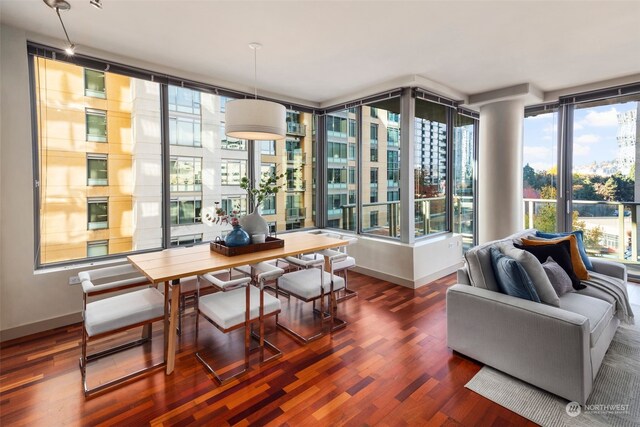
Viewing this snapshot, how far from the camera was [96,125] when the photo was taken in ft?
10.7

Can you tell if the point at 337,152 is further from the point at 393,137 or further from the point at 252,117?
the point at 252,117

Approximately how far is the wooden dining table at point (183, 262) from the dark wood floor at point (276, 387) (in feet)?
1.16

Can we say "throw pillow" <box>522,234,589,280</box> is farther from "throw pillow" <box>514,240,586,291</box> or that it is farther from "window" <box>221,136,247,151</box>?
"window" <box>221,136,247,151</box>

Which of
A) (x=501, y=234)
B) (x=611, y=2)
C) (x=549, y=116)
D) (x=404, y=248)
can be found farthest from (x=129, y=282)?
(x=549, y=116)

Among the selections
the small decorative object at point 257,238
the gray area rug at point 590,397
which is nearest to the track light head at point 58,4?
the small decorative object at point 257,238

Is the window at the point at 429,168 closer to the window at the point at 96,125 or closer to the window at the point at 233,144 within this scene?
the window at the point at 233,144

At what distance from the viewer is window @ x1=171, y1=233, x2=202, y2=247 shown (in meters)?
3.84

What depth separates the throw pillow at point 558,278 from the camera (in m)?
2.47

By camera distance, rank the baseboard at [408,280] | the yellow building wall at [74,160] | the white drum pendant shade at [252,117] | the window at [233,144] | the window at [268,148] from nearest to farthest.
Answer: the white drum pendant shade at [252,117]
the yellow building wall at [74,160]
the baseboard at [408,280]
the window at [233,144]
the window at [268,148]

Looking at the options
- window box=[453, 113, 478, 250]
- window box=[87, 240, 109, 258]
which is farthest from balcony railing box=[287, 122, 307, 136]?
window box=[87, 240, 109, 258]

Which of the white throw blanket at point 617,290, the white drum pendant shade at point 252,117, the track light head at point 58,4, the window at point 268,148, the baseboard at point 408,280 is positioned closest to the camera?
the track light head at point 58,4

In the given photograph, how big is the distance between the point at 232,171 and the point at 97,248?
1.79 m

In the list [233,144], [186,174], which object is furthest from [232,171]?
[186,174]

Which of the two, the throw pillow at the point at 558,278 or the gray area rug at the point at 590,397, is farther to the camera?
the throw pillow at the point at 558,278
